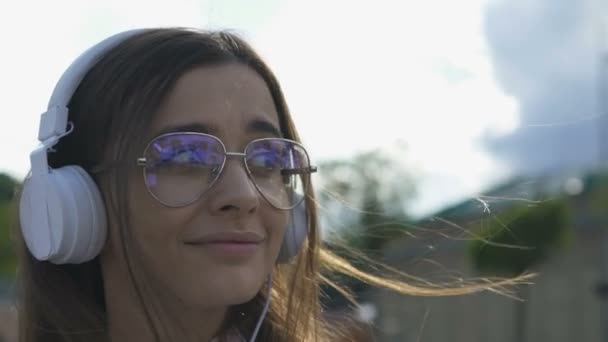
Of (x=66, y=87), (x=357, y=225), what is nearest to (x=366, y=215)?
(x=357, y=225)

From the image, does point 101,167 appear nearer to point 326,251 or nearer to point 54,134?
point 54,134

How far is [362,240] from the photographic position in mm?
2375

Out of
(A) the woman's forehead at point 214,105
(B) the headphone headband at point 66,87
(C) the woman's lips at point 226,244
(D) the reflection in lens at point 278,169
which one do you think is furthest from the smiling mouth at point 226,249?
(B) the headphone headband at point 66,87

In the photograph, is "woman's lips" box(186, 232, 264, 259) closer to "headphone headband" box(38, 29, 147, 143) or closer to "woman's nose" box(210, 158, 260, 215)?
"woman's nose" box(210, 158, 260, 215)

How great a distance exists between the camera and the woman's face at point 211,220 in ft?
5.37

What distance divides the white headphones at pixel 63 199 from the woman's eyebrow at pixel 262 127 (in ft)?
1.04

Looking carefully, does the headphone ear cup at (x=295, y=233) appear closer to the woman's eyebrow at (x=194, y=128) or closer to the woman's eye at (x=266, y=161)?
the woman's eye at (x=266, y=161)

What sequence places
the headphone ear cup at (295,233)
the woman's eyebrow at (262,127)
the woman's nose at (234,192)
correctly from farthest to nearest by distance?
the headphone ear cup at (295,233)
the woman's eyebrow at (262,127)
the woman's nose at (234,192)

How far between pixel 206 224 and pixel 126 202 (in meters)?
0.17

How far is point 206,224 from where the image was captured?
5.37 feet

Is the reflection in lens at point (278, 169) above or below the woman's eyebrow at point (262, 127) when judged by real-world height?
below

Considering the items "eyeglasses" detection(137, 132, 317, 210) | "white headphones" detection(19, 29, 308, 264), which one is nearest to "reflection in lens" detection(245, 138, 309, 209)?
"eyeglasses" detection(137, 132, 317, 210)

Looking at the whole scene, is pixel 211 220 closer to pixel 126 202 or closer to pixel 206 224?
pixel 206 224

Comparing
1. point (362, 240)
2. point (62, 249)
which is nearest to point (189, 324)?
point (62, 249)
